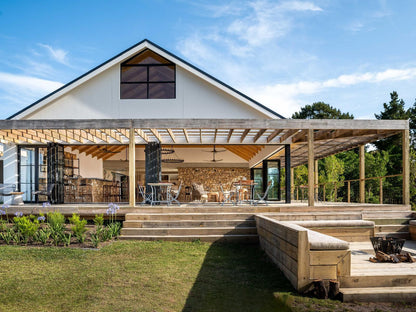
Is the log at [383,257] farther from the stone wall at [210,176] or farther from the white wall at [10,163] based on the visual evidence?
the stone wall at [210,176]

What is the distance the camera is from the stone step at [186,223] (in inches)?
350

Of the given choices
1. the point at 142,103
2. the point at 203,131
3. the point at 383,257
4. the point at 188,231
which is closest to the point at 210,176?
the point at 142,103

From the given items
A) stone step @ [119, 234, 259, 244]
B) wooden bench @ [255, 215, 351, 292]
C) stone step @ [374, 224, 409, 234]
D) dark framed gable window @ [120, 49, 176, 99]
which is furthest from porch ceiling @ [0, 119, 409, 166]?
wooden bench @ [255, 215, 351, 292]

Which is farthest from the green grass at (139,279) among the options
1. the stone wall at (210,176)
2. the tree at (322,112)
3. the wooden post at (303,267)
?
the tree at (322,112)

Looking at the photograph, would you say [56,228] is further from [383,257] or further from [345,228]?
[383,257]

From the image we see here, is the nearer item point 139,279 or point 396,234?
point 139,279

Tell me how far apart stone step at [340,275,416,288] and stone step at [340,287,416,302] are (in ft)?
0.54

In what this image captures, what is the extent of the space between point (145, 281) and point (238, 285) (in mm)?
1348

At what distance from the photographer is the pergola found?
9805mm

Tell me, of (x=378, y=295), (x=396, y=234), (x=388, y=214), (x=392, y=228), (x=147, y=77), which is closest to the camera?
(x=378, y=295)

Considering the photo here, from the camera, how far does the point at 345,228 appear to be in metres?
7.50

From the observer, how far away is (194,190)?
14.8 metres

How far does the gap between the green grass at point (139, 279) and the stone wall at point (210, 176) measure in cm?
1105

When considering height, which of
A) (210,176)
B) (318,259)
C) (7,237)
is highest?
(210,176)
